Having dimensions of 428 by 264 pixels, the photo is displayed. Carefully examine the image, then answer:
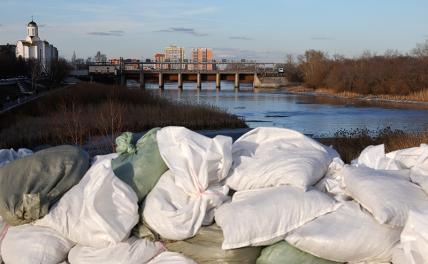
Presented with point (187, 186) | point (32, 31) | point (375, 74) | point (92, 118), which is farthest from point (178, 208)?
point (32, 31)

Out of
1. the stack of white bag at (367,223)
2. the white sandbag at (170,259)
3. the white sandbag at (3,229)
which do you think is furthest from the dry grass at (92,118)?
the stack of white bag at (367,223)

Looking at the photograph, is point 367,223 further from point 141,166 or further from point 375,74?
point 375,74

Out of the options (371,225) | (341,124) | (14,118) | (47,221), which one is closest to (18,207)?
(47,221)

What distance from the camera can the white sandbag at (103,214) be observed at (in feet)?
7.73

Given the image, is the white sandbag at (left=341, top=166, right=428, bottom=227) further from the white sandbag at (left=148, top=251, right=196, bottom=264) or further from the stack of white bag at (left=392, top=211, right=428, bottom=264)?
the white sandbag at (left=148, top=251, right=196, bottom=264)

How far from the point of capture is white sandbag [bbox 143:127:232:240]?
234cm

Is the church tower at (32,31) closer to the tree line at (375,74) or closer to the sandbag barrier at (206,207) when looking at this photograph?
the tree line at (375,74)

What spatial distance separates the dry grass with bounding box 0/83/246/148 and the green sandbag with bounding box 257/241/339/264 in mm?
8875

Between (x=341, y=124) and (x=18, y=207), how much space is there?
69.8ft

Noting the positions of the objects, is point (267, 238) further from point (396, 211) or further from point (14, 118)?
point (14, 118)

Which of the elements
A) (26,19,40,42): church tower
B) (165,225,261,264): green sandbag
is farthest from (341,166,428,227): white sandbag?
(26,19,40,42): church tower

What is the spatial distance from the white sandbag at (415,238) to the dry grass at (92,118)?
363 inches

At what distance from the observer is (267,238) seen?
2.26m

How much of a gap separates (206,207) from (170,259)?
0.27 metres
